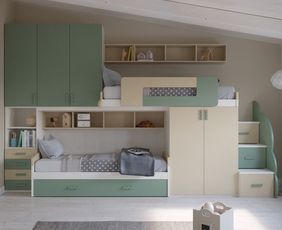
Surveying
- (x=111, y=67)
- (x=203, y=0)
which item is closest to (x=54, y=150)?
(x=111, y=67)

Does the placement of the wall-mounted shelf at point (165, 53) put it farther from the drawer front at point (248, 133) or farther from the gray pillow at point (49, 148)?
the gray pillow at point (49, 148)

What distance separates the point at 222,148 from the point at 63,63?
7.80ft

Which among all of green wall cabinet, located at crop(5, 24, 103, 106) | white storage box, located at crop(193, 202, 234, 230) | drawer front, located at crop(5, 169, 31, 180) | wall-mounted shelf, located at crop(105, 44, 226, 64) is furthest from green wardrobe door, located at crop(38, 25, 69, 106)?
white storage box, located at crop(193, 202, 234, 230)

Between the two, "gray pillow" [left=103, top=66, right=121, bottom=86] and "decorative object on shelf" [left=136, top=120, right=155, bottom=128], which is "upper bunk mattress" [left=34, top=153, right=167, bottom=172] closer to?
"decorative object on shelf" [left=136, top=120, right=155, bottom=128]

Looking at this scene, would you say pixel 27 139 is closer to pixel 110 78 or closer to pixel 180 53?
pixel 110 78

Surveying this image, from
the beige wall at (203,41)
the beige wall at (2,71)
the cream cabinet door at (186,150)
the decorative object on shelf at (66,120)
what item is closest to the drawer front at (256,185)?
the cream cabinet door at (186,150)

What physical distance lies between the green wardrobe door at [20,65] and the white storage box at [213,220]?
114 inches

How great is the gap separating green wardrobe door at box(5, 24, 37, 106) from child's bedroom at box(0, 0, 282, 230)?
1 cm

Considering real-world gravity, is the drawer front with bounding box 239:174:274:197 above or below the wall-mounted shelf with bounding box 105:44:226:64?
below

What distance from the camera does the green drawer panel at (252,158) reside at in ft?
15.6

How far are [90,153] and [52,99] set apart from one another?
3.21 feet

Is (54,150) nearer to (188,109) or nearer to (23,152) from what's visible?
(23,152)

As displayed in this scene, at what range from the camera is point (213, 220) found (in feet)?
8.41

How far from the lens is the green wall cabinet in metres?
4.66
